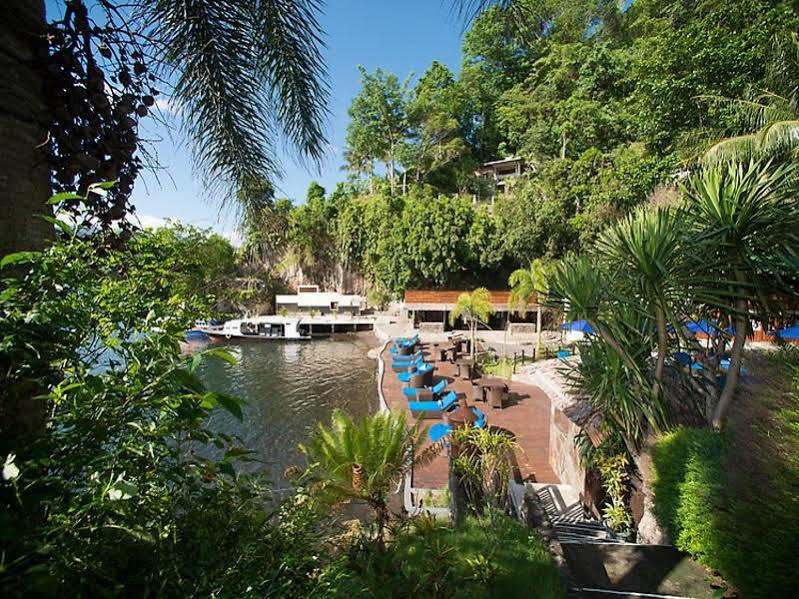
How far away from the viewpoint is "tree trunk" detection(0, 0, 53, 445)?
130 cm

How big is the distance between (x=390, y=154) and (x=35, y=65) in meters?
36.1

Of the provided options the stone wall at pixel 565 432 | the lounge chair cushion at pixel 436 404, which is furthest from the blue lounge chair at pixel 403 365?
the stone wall at pixel 565 432

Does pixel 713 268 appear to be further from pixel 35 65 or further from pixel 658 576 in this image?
pixel 35 65

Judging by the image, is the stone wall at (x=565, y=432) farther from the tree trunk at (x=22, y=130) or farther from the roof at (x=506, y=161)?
the roof at (x=506, y=161)

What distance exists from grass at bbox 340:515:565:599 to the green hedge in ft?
5.12

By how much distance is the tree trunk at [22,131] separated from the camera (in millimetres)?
1302

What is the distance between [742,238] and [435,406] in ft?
29.6

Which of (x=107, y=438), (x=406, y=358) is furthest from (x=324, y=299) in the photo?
(x=107, y=438)

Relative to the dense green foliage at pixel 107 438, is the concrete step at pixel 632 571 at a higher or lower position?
lower

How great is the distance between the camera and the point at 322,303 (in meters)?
37.4

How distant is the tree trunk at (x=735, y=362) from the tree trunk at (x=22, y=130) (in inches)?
238

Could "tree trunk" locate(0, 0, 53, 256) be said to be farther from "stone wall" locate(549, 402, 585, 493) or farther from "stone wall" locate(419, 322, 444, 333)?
"stone wall" locate(419, 322, 444, 333)

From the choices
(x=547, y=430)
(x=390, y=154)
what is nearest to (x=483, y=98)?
(x=390, y=154)

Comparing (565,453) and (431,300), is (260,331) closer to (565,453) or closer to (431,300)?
(431,300)
